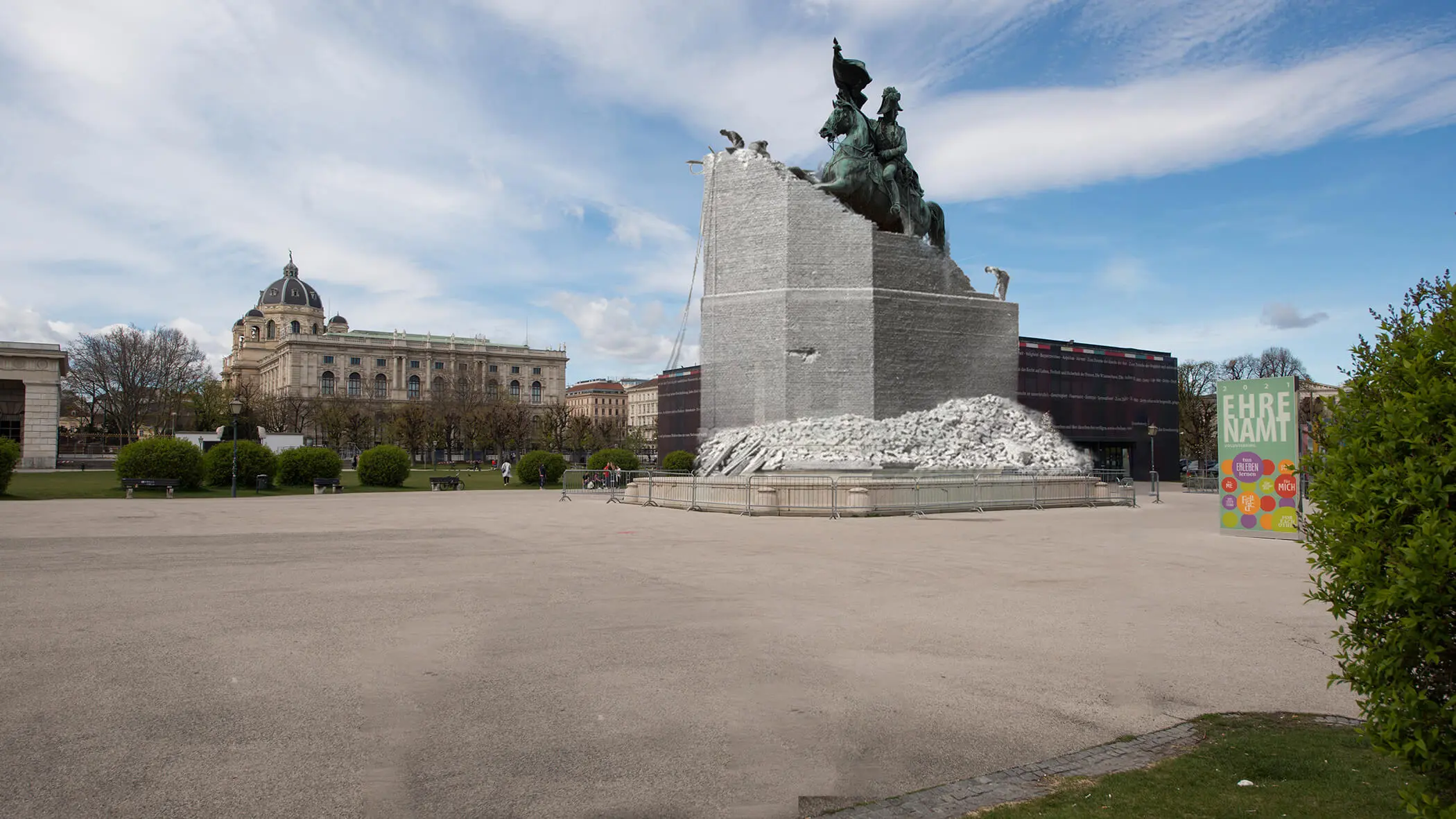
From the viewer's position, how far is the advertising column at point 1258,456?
16.7m

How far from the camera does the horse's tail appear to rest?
97.9ft

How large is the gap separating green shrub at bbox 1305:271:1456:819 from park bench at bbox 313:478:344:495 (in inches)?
1312

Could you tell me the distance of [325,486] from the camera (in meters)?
33.1

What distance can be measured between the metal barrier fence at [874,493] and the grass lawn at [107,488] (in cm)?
1383

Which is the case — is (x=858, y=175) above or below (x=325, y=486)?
above

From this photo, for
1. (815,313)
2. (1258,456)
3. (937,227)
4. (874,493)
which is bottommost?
(874,493)

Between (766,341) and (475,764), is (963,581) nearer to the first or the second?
(475,764)

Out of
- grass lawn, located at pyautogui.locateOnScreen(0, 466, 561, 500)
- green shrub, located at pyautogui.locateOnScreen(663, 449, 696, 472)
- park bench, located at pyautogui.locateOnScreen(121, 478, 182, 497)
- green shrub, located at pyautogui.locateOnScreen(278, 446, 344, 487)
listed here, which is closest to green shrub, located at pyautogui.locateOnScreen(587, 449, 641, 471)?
green shrub, located at pyautogui.locateOnScreen(663, 449, 696, 472)

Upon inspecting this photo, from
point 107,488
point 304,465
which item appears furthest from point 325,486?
point 107,488

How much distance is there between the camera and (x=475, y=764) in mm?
4504

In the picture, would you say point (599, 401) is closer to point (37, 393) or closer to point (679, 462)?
point (37, 393)

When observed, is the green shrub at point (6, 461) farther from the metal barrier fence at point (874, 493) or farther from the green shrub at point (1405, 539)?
the green shrub at point (1405, 539)

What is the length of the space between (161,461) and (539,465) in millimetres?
14093

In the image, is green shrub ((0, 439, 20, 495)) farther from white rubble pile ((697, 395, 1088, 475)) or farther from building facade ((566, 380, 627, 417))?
building facade ((566, 380, 627, 417))
